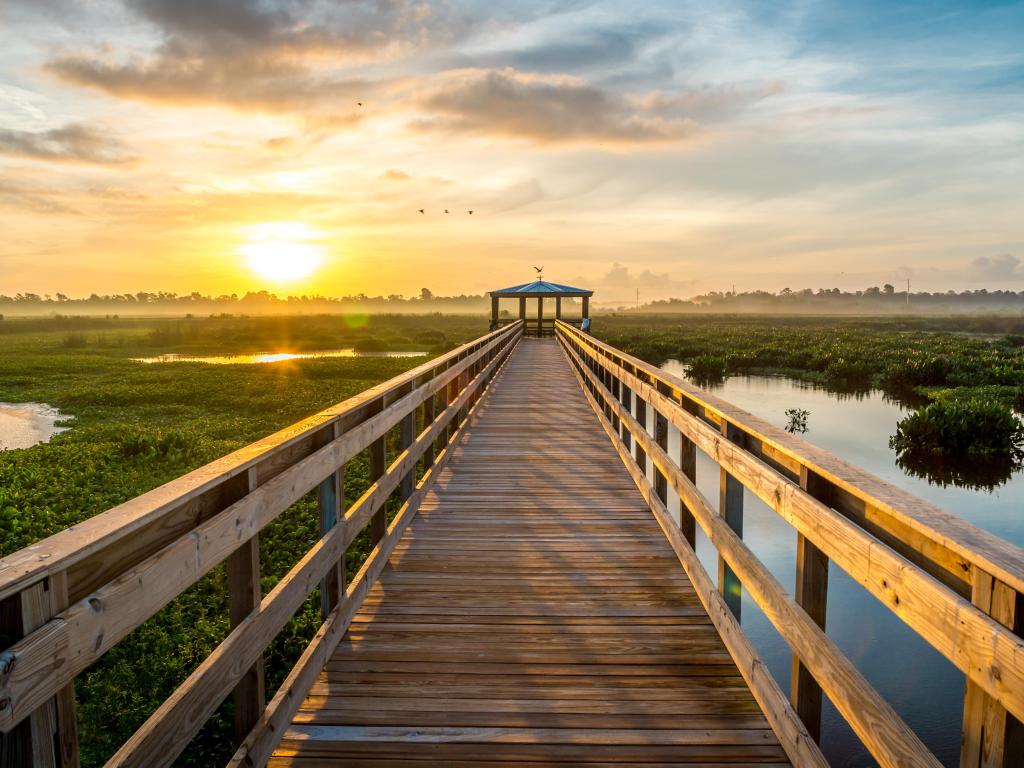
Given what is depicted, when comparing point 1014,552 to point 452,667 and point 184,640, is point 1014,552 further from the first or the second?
point 184,640

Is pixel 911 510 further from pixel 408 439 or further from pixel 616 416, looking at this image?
pixel 616 416

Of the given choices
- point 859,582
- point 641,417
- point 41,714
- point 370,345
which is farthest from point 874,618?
point 370,345

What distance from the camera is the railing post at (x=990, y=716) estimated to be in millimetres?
1346

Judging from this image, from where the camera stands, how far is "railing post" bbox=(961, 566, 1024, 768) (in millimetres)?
1346

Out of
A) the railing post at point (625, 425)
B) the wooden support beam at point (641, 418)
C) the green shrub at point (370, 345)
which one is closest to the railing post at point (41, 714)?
the railing post at point (625, 425)

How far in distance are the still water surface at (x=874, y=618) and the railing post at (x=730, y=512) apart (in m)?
2.89

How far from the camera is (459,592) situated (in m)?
4.18

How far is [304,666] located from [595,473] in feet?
15.5

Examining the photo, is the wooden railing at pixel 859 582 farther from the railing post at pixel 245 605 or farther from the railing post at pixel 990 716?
the railing post at pixel 245 605

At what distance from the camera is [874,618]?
7918 millimetres

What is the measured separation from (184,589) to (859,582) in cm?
222

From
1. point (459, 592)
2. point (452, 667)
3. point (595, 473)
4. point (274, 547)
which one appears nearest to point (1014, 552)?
point (452, 667)

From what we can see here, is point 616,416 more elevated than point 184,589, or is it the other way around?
point 184,589

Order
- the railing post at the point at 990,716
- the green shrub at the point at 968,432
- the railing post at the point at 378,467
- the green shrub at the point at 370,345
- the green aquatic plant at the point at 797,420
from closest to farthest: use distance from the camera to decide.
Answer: the railing post at the point at 990,716 < the railing post at the point at 378,467 < the green shrub at the point at 968,432 < the green aquatic plant at the point at 797,420 < the green shrub at the point at 370,345
